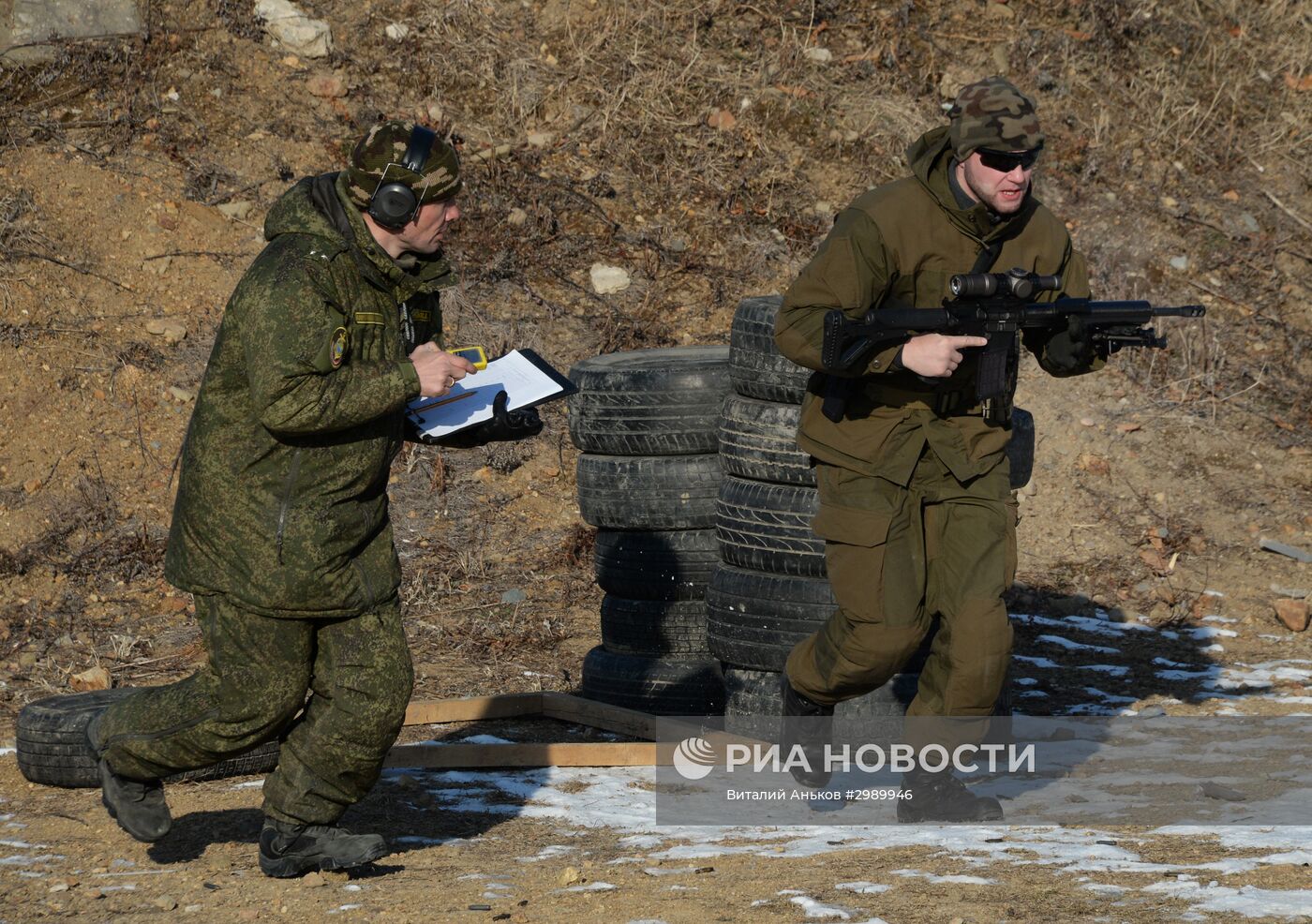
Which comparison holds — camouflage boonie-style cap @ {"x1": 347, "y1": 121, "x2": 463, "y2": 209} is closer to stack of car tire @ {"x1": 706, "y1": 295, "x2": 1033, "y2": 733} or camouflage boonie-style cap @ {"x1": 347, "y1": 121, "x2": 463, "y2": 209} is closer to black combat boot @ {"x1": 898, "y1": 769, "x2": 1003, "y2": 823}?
stack of car tire @ {"x1": 706, "y1": 295, "x2": 1033, "y2": 733}

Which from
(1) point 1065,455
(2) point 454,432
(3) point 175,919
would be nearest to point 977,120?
(2) point 454,432

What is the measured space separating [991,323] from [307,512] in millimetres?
2285

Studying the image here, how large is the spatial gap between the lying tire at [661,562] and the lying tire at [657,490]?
59mm

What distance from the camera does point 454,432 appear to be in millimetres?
5309

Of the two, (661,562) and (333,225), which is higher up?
(333,225)

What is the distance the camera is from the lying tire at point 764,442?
6.86m

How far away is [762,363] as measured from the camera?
22.8 ft

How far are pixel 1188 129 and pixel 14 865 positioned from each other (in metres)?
11.7

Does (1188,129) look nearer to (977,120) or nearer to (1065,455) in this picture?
(1065,455)

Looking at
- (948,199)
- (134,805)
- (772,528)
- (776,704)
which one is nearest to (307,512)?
(134,805)

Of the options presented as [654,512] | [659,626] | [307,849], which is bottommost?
[307,849]

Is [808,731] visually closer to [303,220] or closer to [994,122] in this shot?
[994,122]

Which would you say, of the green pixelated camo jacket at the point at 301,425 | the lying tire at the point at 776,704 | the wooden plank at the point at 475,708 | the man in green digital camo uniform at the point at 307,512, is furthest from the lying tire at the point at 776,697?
the green pixelated camo jacket at the point at 301,425

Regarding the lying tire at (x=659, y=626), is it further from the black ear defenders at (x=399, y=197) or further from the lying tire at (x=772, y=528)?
the black ear defenders at (x=399, y=197)
